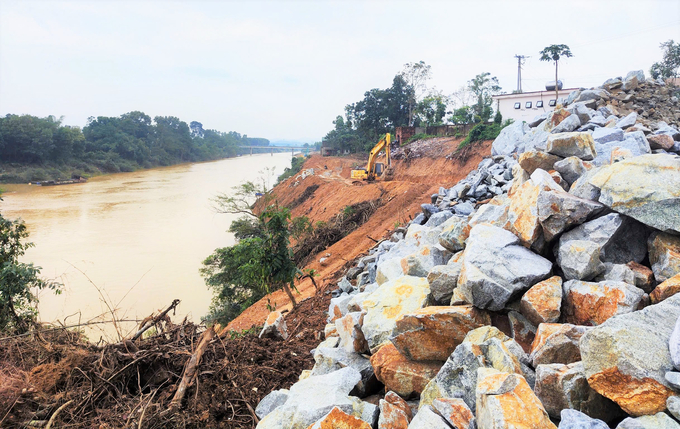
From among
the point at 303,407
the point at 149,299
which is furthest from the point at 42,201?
the point at 303,407

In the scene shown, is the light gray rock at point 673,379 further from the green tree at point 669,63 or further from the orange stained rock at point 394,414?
the green tree at point 669,63

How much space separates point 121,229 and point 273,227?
22.3 metres

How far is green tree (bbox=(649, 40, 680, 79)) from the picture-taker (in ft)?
88.0

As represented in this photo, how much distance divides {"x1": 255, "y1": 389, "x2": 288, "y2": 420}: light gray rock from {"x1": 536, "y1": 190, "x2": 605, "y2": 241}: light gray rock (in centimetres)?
270

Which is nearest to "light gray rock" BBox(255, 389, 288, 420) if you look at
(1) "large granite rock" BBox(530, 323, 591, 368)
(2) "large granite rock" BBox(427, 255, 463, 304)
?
(2) "large granite rock" BBox(427, 255, 463, 304)

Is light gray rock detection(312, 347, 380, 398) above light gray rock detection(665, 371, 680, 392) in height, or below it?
below

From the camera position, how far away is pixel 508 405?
2.04 metres

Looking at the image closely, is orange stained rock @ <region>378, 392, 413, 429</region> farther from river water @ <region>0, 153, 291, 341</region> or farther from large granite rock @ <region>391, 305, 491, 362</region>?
river water @ <region>0, 153, 291, 341</region>

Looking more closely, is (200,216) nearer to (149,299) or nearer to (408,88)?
(149,299)

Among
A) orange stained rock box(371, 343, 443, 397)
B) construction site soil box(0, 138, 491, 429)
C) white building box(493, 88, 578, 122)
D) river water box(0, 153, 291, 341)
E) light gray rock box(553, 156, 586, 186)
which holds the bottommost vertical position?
river water box(0, 153, 291, 341)

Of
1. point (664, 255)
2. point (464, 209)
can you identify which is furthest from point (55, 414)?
point (464, 209)

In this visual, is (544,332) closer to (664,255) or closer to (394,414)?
(394,414)

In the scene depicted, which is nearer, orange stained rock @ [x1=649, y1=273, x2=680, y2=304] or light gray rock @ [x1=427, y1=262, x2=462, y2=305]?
orange stained rock @ [x1=649, y1=273, x2=680, y2=304]

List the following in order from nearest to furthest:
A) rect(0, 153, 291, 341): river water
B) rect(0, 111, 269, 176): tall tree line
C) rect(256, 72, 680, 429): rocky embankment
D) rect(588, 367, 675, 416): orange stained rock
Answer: rect(588, 367, 675, 416): orange stained rock → rect(256, 72, 680, 429): rocky embankment → rect(0, 153, 291, 341): river water → rect(0, 111, 269, 176): tall tree line
